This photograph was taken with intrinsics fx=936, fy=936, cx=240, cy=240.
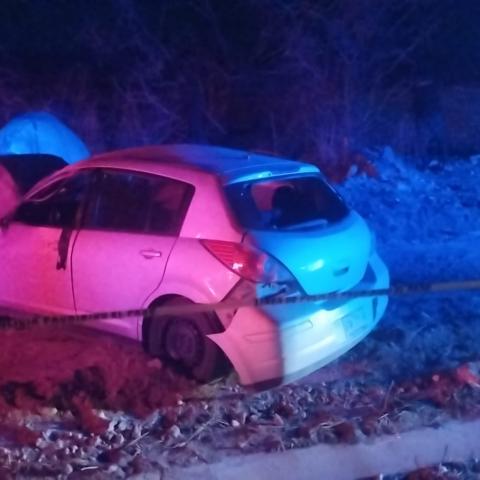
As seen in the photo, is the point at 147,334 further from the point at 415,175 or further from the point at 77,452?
the point at 415,175

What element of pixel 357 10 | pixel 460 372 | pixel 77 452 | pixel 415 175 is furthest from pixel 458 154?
pixel 77 452

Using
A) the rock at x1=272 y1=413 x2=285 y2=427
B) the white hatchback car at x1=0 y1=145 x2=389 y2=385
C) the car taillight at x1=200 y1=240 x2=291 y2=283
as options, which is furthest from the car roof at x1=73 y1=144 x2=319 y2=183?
the rock at x1=272 y1=413 x2=285 y2=427

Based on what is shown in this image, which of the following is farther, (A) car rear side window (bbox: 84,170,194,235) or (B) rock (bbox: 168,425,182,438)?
(A) car rear side window (bbox: 84,170,194,235)

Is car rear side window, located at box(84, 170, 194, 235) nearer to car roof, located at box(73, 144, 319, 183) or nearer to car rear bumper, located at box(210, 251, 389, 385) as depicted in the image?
car roof, located at box(73, 144, 319, 183)

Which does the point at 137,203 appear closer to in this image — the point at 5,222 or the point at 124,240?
the point at 124,240

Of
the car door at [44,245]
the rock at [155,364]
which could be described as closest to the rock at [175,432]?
the rock at [155,364]

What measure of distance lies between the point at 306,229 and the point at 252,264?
527mm

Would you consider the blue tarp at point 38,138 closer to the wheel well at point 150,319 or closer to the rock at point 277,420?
the wheel well at point 150,319

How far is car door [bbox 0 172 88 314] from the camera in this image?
22.2 feet

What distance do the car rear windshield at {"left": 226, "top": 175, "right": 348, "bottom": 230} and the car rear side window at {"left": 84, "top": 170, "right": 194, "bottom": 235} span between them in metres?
0.38

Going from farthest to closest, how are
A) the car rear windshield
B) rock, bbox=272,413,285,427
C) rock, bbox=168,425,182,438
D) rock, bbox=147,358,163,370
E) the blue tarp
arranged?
the blue tarp
rock, bbox=147,358,163,370
the car rear windshield
rock, bbox=272,413,285,427
rock, bbox=168,425,182,438

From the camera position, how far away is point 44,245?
6.82 meters

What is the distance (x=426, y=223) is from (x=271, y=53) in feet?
15.4

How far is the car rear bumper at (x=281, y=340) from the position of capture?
5754 mm
